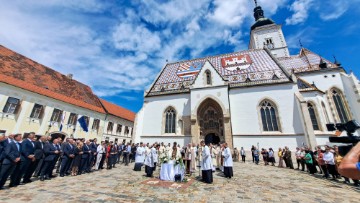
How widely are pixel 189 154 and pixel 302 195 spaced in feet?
18.8

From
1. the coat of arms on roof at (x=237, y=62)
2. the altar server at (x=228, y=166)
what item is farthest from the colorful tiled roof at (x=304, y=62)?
the altar server at (x=228, y=166)

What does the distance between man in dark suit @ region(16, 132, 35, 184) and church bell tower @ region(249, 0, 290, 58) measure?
3550 cm

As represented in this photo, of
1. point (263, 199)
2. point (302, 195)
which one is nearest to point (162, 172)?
point (263, 199)

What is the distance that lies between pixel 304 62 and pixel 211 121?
17.0m

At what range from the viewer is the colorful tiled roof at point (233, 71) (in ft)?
60.7

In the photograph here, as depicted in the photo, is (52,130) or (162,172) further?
(52,130)

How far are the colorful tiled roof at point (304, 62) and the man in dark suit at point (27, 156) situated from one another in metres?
26.1

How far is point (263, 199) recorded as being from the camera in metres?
5.25

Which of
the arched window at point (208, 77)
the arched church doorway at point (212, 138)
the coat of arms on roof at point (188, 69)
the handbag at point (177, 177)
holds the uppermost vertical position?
the coat of arms on roof at point (188, 69)

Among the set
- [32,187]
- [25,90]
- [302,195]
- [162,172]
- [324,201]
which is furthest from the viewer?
[25,90]

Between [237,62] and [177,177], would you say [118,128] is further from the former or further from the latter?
[177,177]

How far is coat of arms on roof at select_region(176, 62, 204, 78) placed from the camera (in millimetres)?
23413

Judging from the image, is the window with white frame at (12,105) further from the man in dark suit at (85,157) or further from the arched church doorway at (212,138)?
the arched church doorway at (212,138)

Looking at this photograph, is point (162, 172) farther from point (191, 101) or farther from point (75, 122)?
point (75, 122)
